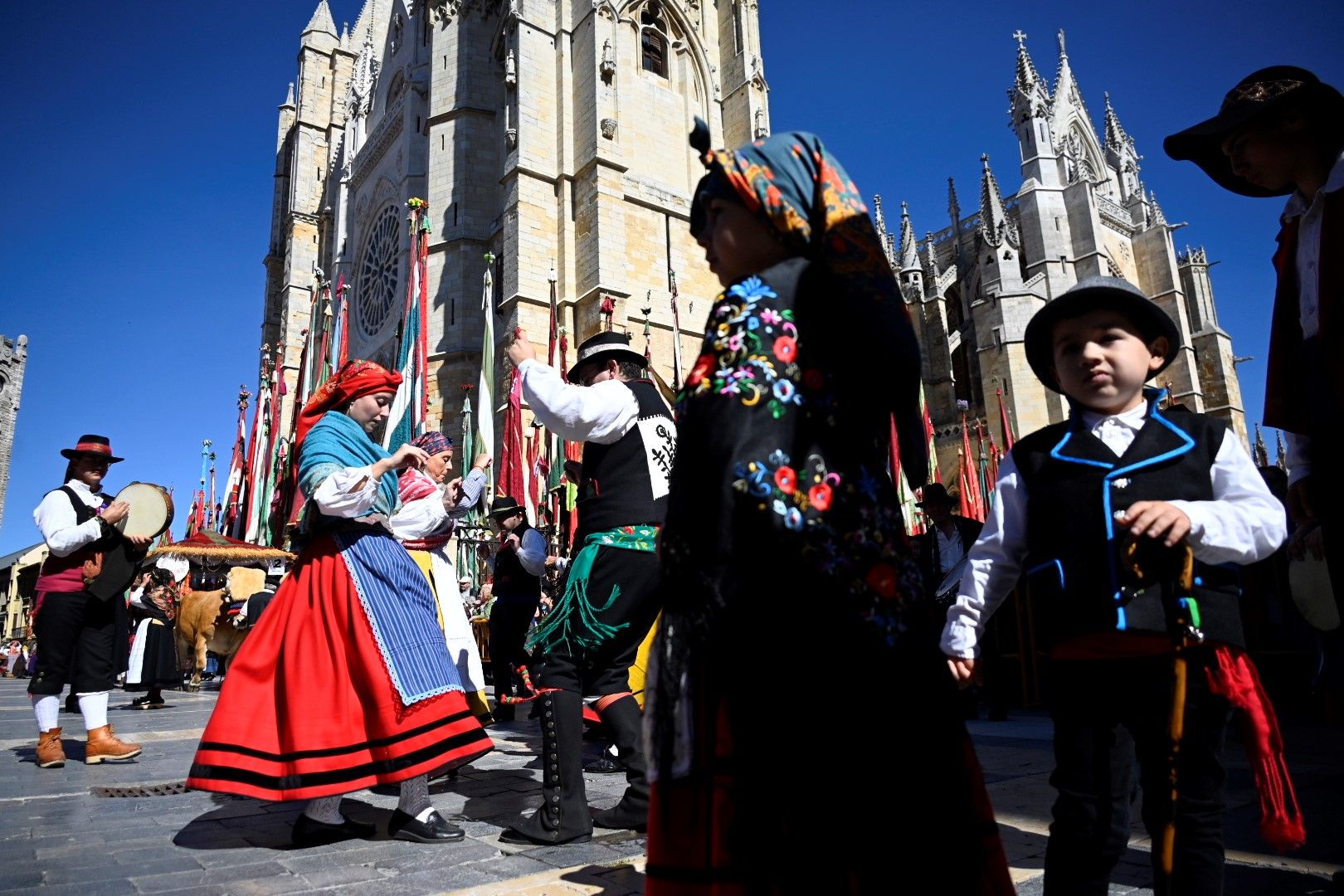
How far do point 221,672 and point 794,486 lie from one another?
50.3 ft

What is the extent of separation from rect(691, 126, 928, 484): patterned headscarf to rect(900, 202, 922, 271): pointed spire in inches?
1178

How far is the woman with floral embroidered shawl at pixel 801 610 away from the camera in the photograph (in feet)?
4.06

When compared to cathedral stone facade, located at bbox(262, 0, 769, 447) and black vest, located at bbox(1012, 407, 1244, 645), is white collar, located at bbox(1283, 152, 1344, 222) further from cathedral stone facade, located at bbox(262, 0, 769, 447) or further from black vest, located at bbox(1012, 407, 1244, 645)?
cathedral stone facade, located at bbox(262, 0, 769, 447)

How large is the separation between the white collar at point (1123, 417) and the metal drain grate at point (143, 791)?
4.05 metres

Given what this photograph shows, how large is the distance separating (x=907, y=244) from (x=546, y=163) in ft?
54.0

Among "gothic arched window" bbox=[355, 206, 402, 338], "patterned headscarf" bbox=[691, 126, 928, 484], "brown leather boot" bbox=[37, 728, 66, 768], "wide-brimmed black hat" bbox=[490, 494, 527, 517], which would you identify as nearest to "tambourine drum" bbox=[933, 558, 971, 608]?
"wide-brimmed black hat" bbox=[490, 494, 527, 517]

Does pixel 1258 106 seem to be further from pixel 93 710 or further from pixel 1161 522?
pixel 93 710

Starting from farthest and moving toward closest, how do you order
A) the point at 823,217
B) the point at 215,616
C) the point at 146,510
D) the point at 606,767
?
the point at 215,616 < the point at 146,510 < the point at 606,767 < the point at 823,217

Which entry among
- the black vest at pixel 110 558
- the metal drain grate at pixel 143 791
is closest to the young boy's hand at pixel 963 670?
the metal drain grate at pixel 143 791

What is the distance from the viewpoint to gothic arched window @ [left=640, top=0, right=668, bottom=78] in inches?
849

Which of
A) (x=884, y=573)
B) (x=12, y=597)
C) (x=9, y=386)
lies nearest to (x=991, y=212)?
(x=884, y=573)

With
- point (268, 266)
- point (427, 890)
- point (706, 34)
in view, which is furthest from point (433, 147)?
point (427, 890)

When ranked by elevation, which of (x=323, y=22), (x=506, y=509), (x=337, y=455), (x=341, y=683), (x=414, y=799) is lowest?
(x=414, y=799)

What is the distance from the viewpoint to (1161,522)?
1.54 m
